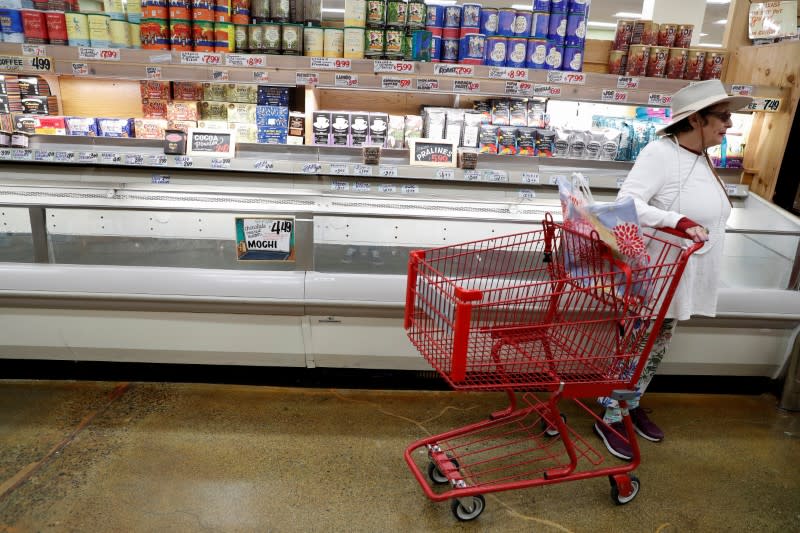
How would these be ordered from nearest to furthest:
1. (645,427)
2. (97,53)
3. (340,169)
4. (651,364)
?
(651,364), (645,427), (97,53), (340,169)

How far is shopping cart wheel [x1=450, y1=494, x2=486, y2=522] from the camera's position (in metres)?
2.15

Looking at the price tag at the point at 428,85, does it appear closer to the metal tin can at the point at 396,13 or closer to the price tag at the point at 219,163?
the metal tin can at the point at 396,13

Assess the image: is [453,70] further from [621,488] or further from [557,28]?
[621,488]

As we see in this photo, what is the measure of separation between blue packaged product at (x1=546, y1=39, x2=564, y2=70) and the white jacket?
1106 millimetres

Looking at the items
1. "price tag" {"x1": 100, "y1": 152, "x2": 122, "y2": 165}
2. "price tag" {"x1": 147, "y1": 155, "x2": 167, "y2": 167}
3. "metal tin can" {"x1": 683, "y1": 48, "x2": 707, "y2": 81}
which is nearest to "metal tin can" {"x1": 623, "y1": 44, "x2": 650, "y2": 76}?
"metal tin can" {"x1": 683, "y1": 48, "x2": 707, "y2": 81}

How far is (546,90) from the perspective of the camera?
3248 millimetres

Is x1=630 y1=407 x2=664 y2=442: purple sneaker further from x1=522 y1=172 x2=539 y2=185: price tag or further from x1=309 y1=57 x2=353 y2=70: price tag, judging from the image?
x1=309 y1=57 x2=353 y2=70: price tag

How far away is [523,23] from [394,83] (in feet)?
2.69

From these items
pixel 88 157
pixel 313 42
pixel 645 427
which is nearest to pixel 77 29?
pixel 88 157

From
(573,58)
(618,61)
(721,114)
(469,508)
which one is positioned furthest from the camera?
(618,61)

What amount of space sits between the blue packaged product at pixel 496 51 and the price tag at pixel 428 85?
32 centimetres

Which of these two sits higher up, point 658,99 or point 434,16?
point 434,16

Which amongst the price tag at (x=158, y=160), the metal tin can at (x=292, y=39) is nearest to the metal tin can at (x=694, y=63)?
the metal tin can at (x=292, y=39)

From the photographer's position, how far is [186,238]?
285 centimetres
